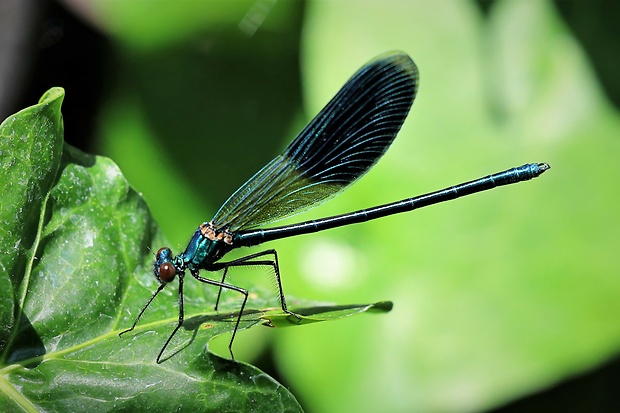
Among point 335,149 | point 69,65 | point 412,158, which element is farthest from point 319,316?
point 69,65

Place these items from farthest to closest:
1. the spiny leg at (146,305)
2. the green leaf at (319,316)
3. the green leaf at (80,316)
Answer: the spiny leg at (146,305), the green leaf at (319,316), the green leaf at (80,316)

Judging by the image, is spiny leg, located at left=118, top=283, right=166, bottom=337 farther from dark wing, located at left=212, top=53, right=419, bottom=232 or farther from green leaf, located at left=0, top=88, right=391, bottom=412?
dark wing, located at left=212, top=53, right=419, bottom=232

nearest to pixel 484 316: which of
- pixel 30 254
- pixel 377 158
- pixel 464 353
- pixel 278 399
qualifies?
pixel 464 353

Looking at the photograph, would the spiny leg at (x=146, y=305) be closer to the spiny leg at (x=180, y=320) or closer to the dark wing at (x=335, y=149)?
the spiny leg at (x=180, y=320)

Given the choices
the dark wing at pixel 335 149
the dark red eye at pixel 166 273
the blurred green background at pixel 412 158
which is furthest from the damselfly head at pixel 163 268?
the blurred green background at pixel 412 158

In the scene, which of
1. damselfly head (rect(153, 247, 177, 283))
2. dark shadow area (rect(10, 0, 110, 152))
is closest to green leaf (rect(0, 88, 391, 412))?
damselfly head (rect(153, 247, 177, 283))

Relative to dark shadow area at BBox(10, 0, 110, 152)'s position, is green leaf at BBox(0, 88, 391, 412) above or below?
below

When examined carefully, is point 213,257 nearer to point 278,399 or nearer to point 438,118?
point 278,399

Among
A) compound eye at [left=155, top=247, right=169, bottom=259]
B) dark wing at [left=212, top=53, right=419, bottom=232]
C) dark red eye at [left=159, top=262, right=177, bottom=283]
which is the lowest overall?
dark red eye at [left=159, top=262, right=177, bottom=283]
